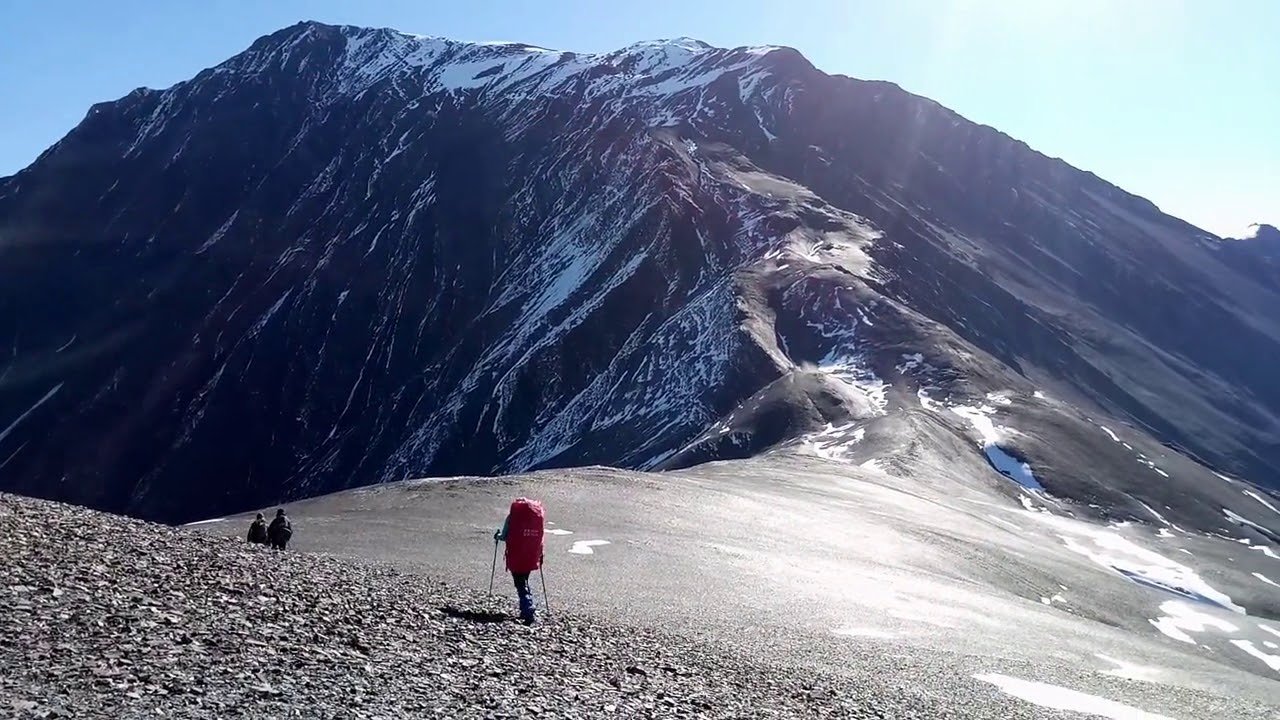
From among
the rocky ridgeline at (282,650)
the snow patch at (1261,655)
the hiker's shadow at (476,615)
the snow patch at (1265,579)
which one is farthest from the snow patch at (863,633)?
the snow patch at (1265,579)

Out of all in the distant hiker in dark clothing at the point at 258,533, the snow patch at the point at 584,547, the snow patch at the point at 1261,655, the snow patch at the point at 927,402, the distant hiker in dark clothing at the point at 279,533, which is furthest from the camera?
the snow patch at the point at 927,402

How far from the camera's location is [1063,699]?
20641 millimetres

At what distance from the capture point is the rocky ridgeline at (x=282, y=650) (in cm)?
1085

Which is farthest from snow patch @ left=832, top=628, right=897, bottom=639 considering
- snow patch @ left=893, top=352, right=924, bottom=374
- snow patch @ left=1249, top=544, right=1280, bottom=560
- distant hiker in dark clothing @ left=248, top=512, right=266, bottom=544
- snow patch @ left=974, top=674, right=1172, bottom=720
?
snow patch @ left=893, top=352, right=924, bottom=374

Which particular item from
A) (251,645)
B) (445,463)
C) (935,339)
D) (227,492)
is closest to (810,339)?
(935,339)

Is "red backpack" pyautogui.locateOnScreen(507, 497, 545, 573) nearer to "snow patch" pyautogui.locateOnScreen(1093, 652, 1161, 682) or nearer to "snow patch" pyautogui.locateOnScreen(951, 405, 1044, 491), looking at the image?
"snow patch" pyautogui.locateOnScreen(1093, 652, 1161, 682)

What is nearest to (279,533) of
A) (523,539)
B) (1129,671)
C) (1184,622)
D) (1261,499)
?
(523,539)

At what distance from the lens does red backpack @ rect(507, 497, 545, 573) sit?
1825 cm

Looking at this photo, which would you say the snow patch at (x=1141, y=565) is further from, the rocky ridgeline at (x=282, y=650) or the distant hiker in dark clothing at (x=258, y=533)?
the rocky ridgeline at (x=282, y=650)

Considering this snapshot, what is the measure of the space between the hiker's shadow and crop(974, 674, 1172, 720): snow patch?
10449 millimetres

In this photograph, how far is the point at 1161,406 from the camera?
197 m

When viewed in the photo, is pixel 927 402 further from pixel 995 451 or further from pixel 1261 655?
pixel 1261 655

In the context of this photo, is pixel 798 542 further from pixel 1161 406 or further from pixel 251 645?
pixel 1161 406

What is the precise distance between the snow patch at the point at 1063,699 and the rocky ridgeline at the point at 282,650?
5690 mm
